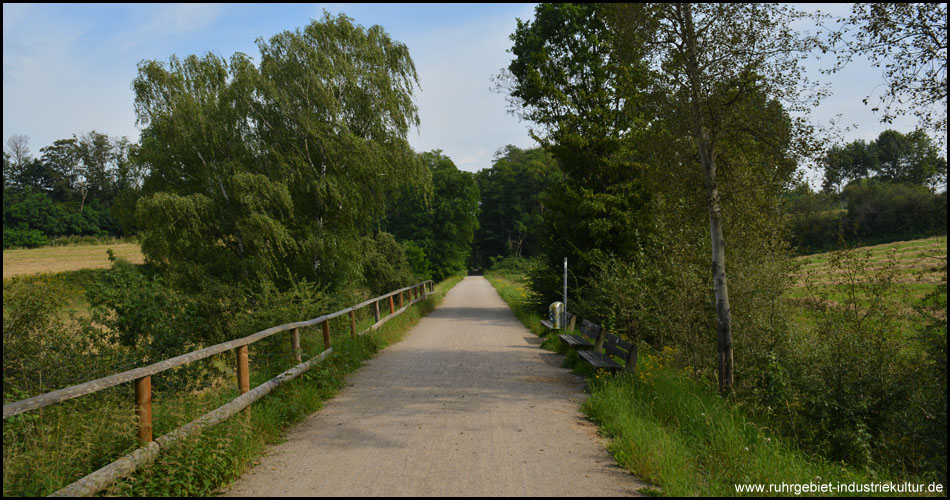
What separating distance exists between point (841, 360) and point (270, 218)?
17.4 m

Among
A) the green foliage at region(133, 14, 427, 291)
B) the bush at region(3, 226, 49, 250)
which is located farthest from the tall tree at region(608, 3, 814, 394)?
the bush at region(3, 226, 49, 250)

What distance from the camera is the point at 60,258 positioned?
46250mm

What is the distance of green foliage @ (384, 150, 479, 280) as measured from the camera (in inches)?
2362

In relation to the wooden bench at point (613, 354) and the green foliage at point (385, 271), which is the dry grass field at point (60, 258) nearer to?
the green foliage at point (385, 271)

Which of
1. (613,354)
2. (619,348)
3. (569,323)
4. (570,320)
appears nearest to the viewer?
(619,348)

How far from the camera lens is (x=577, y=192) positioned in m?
20.3

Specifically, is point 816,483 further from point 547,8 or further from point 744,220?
point 547,8

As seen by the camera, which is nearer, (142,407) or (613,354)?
(142,407)

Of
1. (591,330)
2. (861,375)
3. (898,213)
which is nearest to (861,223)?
(898,213)

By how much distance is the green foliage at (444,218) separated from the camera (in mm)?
60000

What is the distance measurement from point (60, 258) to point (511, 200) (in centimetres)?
5619

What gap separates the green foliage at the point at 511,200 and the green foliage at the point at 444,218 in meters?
19.0

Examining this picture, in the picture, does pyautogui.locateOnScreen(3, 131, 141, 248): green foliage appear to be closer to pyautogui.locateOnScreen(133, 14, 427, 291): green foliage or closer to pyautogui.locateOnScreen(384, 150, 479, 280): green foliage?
pyautogui.locateOnScreen(384, 150, 479, 280): green foliage

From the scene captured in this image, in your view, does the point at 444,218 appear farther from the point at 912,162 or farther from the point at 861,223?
the point at 912,162
